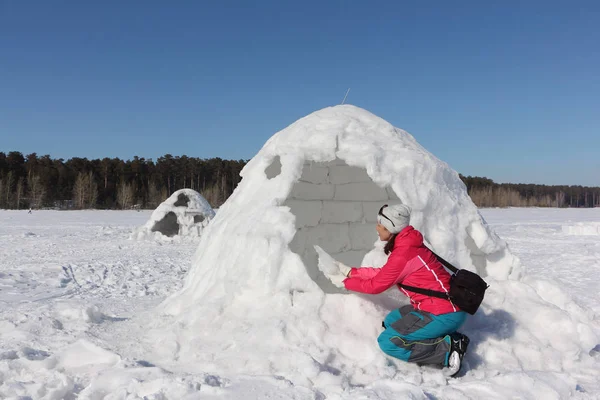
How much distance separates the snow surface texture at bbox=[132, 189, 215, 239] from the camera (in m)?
12.8

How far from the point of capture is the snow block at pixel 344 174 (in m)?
5.06

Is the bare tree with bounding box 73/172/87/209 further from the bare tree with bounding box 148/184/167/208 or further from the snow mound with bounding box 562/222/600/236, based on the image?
the snow mound with bounding box 562/222/600/236

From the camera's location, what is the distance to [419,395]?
7.82ft

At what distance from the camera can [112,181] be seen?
4647 centimetres

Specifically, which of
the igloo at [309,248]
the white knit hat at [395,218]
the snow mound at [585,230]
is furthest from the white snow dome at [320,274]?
the snow mound at [585,230]

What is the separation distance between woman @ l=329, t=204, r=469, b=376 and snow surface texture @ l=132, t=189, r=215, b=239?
419 inches

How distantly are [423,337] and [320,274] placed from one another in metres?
1.82

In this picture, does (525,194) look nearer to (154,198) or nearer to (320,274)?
(154,198)

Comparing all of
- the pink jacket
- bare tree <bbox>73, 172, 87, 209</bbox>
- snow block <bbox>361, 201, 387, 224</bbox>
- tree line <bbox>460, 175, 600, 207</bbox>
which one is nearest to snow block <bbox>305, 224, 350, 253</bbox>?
snow block <bbox>361, 201, 387, 224</bbox>

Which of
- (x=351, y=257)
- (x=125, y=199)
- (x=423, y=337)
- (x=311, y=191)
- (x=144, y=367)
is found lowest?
(x=144, y=367)

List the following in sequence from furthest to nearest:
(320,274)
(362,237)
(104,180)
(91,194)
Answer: (104,180) → (91,194) → (362,237) → (320,274)

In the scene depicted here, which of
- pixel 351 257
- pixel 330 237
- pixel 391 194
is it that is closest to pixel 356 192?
pixel 391 194

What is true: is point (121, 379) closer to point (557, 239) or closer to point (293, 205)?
point (293, 205)

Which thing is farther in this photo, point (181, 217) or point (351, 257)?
point (181, 217)
